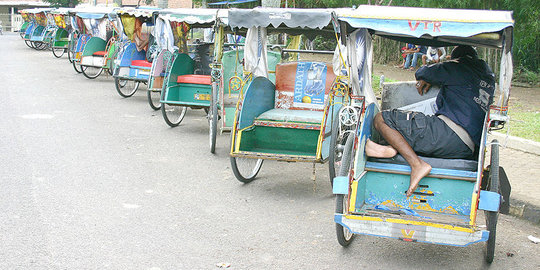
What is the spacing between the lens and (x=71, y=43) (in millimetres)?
18484

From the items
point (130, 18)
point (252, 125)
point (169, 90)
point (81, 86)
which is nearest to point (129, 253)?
point (252, 125)

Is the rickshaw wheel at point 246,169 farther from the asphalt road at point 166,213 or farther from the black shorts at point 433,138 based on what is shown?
the black shorts at point 433,138

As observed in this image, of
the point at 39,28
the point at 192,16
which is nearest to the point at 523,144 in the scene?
the point at 192,16

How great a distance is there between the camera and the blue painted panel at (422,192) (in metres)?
4.94

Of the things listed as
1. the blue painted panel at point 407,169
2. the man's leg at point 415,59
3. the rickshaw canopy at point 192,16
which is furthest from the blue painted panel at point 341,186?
the man's leg at point 415,59

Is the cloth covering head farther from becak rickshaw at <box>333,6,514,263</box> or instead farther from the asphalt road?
the asphalt road

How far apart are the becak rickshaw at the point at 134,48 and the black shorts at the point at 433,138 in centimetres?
855

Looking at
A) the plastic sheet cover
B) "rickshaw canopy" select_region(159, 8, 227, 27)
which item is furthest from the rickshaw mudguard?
"rickshaw canopy" select_region(159, 8, 227, 27)

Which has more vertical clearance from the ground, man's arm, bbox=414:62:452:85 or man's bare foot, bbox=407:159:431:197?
man's arm, bbox=414:62:452:85

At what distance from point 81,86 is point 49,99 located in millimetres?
2613

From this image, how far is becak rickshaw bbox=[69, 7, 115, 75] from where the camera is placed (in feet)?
52.0

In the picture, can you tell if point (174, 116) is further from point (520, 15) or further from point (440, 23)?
point (520, 15)

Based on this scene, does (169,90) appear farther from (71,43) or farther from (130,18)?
(71,43)

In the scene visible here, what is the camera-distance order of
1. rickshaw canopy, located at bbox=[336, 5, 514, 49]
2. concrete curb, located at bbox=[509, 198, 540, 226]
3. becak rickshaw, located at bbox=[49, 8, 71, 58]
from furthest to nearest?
becak rickshaw, located at bbox=[49, 8, 71, 58]
concrete curb, located at bbox=[509, 198, 540, 226]
rickshaw canopy, located at bbox=[336, 5, 514, 49]
